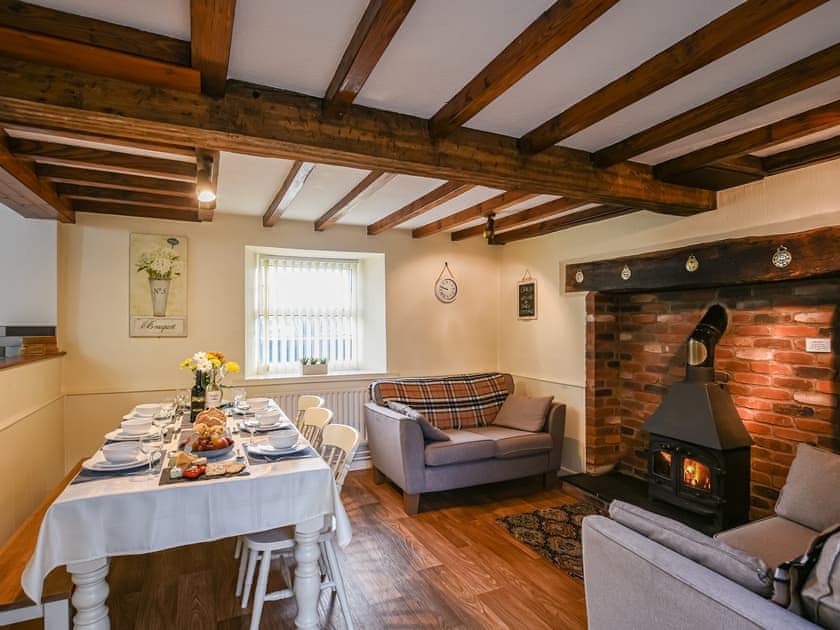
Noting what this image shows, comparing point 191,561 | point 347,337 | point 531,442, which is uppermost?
point 347,337

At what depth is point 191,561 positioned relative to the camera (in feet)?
9.81

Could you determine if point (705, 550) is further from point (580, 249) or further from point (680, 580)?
point (580, 249)

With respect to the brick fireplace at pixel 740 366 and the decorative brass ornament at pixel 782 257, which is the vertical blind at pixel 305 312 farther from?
the decorative brass ornament at pixel 782 257

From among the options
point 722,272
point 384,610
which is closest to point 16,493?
point 384,610

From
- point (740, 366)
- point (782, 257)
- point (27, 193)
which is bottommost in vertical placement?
point (740, 366)

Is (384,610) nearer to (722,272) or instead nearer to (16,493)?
(16,493)

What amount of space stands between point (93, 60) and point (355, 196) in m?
1.93

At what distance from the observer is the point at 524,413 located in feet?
14.3

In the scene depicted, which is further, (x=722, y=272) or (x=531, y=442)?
→ (x=531, y=442)

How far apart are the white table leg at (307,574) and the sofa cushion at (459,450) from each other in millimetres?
1645

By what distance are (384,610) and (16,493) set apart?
7.37ft

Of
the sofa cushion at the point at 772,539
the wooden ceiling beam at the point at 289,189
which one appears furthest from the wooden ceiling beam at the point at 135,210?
the sofa cushion at the point at 772,539

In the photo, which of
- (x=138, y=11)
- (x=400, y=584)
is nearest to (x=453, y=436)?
(x=400, y=584)

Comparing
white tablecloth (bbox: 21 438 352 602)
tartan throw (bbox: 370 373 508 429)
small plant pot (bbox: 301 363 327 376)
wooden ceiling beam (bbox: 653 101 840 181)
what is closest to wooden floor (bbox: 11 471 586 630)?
white tablecloth (bbox: 21 438 352 602)
